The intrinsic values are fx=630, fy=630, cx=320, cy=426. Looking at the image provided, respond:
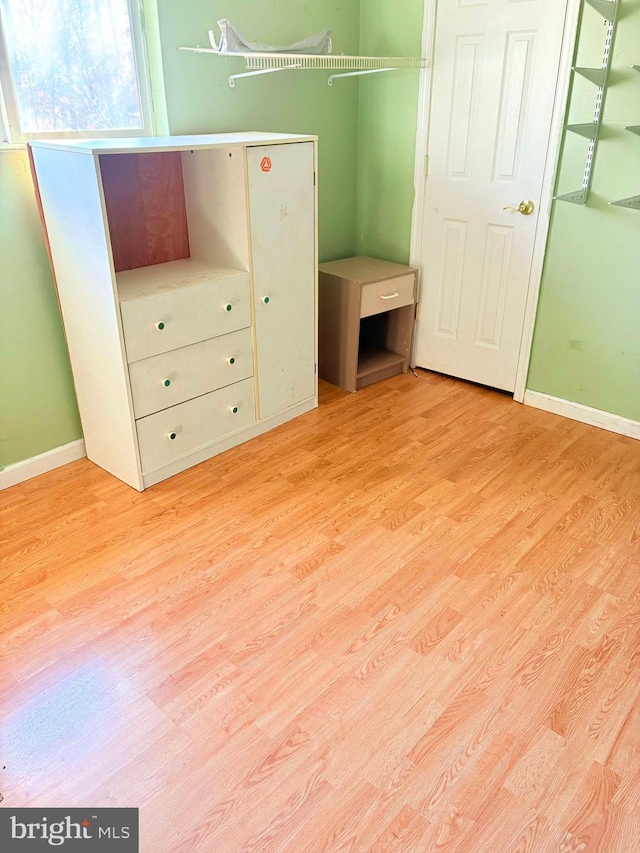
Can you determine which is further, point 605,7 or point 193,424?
point 193,424

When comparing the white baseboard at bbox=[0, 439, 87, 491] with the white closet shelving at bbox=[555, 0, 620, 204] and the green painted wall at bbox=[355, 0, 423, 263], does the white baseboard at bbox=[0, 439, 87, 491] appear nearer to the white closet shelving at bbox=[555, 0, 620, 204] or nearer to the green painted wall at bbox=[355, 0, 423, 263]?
the green painted wall at bbox=[355, 0, 423, 263]

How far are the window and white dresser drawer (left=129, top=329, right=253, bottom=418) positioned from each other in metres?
0.97

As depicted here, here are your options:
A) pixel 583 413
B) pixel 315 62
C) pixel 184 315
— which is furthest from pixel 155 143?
pixel 583 413

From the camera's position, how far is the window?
2.31 m

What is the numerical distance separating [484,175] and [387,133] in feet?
2.20

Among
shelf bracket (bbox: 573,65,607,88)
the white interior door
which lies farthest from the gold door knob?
shelf bracket (bbox: 573,65,607,88)

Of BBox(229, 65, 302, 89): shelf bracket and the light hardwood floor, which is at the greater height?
BBox(229, 65, 302, 89): shelf bracket

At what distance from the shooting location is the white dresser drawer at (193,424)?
2.59 m

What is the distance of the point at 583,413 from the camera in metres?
3.18

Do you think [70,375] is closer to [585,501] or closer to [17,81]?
[17,81]

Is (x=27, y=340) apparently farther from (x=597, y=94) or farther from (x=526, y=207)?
(x=597, y=94)

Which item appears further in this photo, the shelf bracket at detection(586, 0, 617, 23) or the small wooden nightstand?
the small wooden nightstand

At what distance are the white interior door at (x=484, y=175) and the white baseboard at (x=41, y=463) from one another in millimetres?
2026

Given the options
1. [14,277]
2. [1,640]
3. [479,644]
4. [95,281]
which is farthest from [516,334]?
[1,640]
